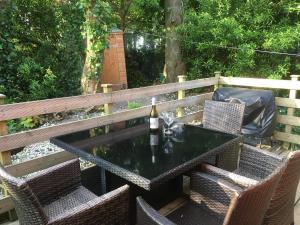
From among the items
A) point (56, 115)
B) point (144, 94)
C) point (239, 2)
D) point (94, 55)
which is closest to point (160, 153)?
point (144, 94)

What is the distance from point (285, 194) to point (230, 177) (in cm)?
34

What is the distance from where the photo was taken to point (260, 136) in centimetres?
412

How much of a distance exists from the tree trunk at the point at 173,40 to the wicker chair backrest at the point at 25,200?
19.8 feet

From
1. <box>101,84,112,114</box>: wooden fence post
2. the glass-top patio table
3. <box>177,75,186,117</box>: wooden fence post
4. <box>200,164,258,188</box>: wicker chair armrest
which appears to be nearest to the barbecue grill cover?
<box>177,75,186,117</box>: wooden fence post

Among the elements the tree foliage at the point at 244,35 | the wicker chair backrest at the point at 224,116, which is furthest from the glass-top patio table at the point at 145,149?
the tree foliage at the point at 244,35

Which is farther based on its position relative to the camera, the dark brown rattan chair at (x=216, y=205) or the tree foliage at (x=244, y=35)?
the tree foliage at (x=244, y=35)

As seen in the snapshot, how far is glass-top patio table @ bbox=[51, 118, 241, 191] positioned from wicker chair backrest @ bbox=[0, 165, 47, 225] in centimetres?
49

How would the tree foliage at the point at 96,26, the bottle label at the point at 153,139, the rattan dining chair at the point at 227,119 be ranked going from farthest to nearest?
the tree foliage at the point at 96,26 < the rattan dining chair at the point at 227,119 < the bottle label at the point at 153,139

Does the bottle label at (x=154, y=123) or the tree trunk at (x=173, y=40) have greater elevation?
the tree trunk at (x=173, y=40)

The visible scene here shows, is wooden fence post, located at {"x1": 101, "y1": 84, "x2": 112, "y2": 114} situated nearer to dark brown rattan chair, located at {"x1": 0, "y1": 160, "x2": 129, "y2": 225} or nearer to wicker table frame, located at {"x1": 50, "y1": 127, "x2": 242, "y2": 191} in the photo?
wicker table frame, located at {"x1": 50, "y1": 127, "x2": 242, "y2": 191}

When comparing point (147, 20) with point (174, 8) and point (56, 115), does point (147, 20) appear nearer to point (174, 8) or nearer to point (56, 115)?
point (174, 8)

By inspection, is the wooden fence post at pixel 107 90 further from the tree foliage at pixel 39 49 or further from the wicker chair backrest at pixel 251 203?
the tree foliage at pixel 39 49

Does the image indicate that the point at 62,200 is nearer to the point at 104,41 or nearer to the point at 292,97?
the point at 292,97

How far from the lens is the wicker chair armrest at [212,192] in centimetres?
179
